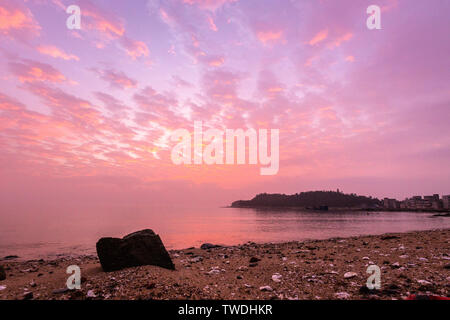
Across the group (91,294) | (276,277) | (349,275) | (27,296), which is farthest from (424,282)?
(27,296)

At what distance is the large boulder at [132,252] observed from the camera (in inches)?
344

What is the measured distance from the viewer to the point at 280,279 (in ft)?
24.5

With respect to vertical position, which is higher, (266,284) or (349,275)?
(349,275)

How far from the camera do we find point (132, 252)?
891 centimetres

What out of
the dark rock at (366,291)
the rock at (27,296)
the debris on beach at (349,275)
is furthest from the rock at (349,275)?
the rock at (27,296)

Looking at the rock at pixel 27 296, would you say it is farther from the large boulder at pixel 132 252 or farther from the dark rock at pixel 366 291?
the dark rock at pixel 366 291

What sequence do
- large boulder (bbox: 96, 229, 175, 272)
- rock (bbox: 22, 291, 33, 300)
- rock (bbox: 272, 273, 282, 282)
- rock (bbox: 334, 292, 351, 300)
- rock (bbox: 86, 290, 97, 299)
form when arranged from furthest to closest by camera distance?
large boulder (bbox: 96, 229, 175, 272), rock (bbox: 272, 273, 282, 282), rock (bbox: 22, 291, 33, 300), rock (bbox: 86, 290, 97, 299), rock (bbox: 334, 292, 351, 300)

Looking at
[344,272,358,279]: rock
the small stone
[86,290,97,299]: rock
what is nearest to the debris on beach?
[344,272,358,279]: rock

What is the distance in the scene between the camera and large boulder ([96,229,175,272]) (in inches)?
344

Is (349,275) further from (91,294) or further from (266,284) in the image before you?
(91,294)

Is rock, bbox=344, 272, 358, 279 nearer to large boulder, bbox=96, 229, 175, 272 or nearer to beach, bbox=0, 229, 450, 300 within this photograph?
beach, bbox=0, 229, 450, 300

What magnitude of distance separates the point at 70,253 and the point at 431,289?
2164cm
